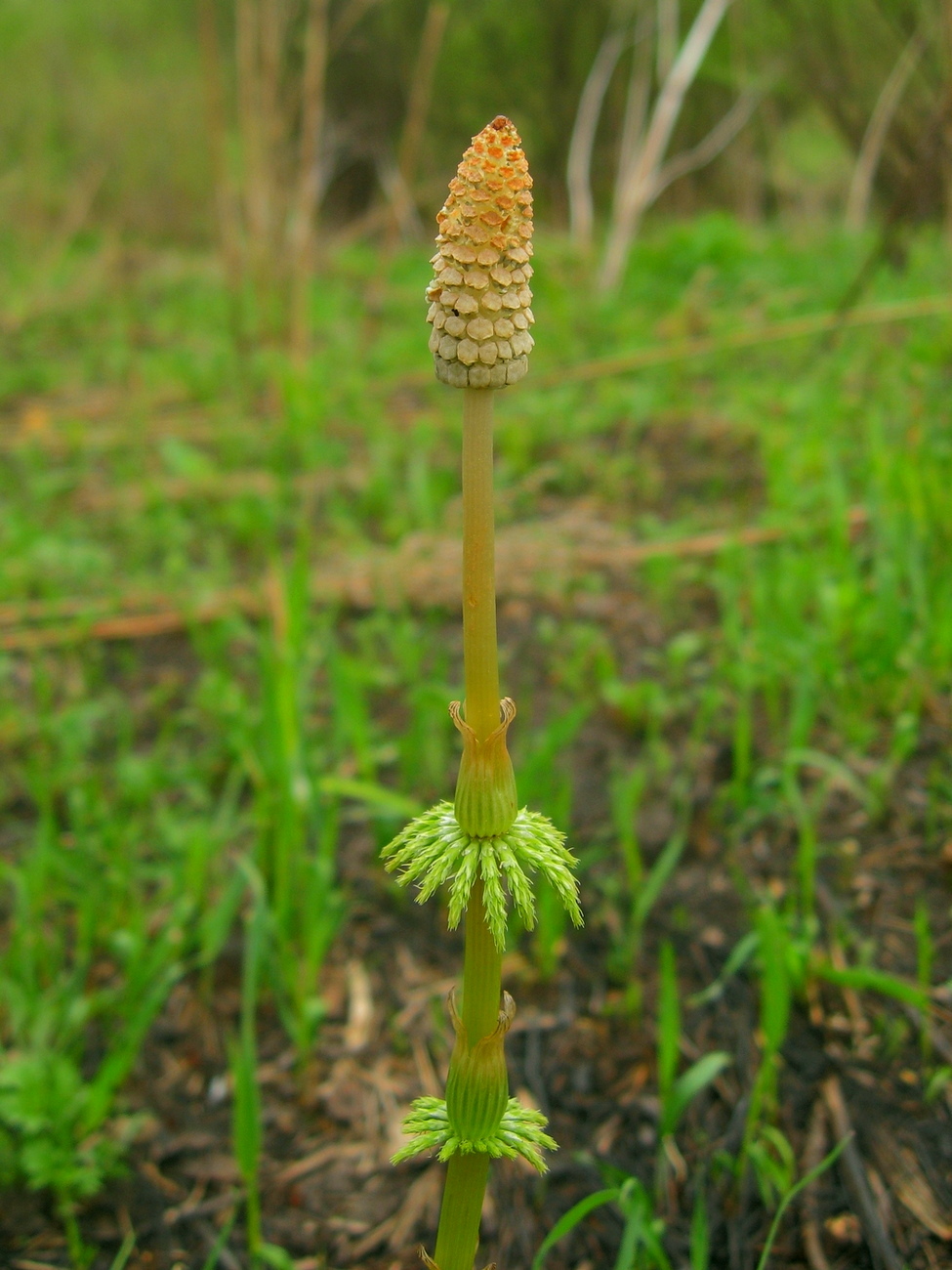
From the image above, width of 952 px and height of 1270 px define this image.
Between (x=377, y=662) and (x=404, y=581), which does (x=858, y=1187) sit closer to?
(x=377, y=662)

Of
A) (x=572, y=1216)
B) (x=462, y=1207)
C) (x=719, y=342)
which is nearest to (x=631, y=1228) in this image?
(x=572, y=1216)

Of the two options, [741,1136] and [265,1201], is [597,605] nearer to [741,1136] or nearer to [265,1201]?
[741,1136]

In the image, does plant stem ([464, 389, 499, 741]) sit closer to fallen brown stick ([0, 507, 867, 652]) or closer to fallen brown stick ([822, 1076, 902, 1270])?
fallen brown stick ([822, 1076, 902, 1270])

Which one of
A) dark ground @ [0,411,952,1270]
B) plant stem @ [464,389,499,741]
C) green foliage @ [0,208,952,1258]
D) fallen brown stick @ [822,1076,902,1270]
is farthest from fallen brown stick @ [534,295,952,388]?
plant stem @ [464,389,499,741]

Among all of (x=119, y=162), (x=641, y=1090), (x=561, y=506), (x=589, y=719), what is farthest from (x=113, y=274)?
(x=641, y=1090)

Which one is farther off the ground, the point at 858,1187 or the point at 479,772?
the point at 479,772
